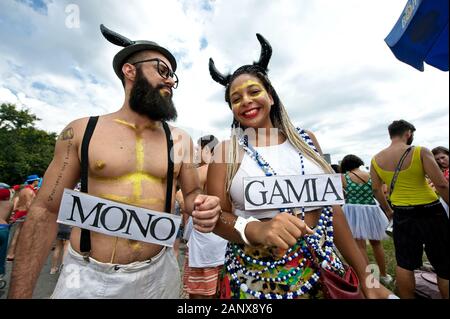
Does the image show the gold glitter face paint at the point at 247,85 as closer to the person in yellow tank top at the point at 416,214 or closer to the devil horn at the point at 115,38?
the devil horn at the point at 115,38

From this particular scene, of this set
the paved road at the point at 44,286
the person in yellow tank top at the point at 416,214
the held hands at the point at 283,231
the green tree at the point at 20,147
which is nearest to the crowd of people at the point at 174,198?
the held hands at the point at 283,231

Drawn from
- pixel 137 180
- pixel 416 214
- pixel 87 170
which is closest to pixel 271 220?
pixel 137 180

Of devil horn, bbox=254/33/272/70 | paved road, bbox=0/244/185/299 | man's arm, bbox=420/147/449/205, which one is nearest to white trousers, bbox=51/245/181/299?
devil horn, bbox=254/33/272/70

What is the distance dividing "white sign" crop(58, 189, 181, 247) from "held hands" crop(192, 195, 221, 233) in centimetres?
36

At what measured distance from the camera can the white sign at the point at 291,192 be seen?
4.51 feet

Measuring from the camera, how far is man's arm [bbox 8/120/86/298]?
1.41 m

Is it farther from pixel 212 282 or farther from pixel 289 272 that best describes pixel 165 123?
pixel 212 282

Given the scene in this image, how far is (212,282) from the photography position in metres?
3.16

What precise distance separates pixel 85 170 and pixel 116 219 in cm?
40

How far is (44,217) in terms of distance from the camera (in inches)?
60.2

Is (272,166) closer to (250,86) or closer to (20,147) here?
(250,86)
